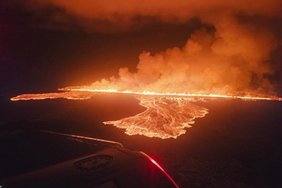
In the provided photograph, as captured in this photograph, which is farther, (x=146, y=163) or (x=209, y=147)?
(x=209, y=147)

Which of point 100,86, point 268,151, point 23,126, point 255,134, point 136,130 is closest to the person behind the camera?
point 23,126

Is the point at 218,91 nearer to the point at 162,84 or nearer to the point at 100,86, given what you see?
the point at 162,84

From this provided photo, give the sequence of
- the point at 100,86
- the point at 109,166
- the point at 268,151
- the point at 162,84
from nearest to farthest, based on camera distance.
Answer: the point at 109,166 → the point at 268,151 → the point at 162,84 → the point at 100,86

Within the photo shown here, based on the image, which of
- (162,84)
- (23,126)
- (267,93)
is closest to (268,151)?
(23,126)

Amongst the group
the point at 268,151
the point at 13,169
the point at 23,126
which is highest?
the point at 23,126

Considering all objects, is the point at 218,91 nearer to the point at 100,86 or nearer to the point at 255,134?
the point at 100,86

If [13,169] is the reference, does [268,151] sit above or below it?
below

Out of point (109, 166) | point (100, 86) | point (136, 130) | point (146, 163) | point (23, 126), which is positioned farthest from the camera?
point (100, 86)

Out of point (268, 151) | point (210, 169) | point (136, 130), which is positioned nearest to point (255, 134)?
point (268, 151)

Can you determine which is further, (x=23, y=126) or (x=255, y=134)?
(x=255, y=134)
